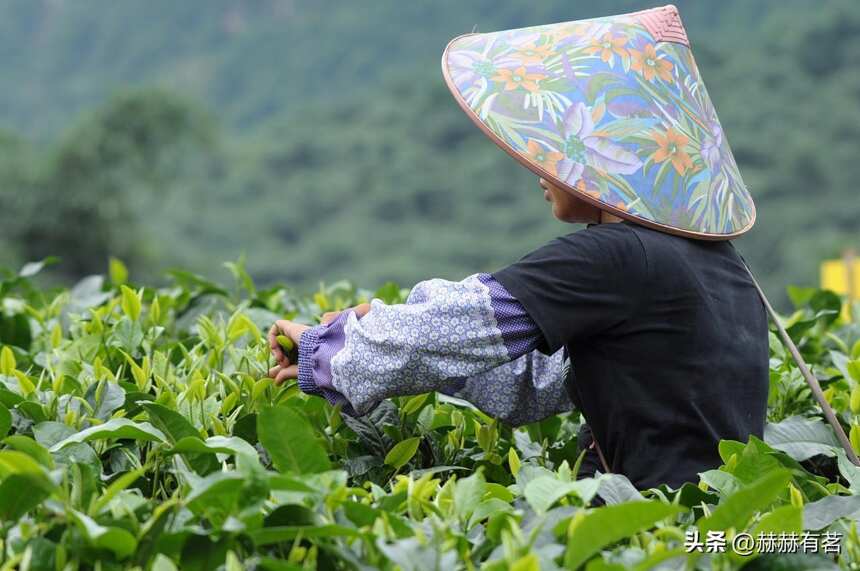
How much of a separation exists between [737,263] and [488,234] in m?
31.3

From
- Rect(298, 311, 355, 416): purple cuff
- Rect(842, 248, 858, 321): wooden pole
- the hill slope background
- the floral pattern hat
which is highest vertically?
the floral pattern hat

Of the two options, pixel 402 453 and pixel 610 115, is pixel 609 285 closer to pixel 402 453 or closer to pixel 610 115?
pixel 610 115

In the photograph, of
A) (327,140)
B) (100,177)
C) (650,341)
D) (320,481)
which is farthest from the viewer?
(327,140)

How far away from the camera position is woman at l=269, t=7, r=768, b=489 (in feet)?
5.32

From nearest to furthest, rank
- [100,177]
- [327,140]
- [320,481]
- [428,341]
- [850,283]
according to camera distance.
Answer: [320,481] → [428,341] → [850,283] → [100,177] → [327,140]

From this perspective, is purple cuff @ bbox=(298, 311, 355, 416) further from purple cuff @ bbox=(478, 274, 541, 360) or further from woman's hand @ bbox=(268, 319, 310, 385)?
purple cuff @ bbox=(478, 274, 541, 360)

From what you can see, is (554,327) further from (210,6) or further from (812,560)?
(210,6)

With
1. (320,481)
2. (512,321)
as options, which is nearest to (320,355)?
(512,321)

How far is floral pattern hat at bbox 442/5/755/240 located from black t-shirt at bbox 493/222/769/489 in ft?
0.17

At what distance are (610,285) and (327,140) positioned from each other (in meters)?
36.3

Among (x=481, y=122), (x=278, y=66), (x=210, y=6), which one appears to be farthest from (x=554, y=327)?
(x=210, y=6)

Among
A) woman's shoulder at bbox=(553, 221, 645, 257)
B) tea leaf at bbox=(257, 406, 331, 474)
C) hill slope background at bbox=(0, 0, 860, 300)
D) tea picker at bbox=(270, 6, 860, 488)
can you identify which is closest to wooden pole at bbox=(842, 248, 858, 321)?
tea picker at bbox=(270, 6, 860, 488)

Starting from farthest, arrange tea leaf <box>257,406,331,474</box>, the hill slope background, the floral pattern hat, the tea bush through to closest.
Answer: the hill slope background → the floral pattern hat → tea leaf <box>257,406,331,474</box> → the tea bush

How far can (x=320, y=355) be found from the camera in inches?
66.1
